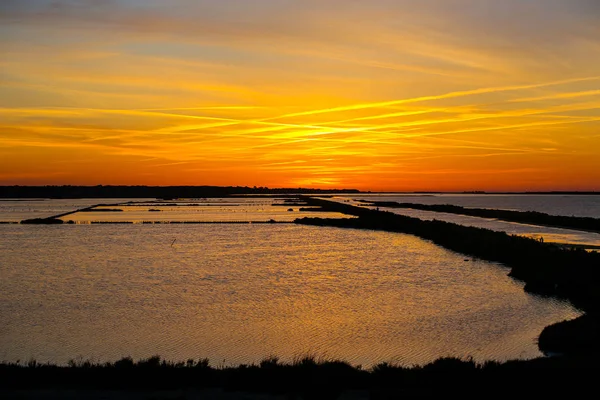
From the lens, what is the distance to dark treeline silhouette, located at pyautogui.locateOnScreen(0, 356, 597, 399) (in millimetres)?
9875

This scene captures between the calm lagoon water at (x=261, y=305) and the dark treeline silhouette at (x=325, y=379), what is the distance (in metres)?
2.65

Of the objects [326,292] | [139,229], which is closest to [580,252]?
[326,292]

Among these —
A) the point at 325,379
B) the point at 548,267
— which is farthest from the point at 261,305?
the point at 548,267

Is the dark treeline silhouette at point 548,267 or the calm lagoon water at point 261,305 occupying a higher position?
the dark treeline silhouette at point 548,267

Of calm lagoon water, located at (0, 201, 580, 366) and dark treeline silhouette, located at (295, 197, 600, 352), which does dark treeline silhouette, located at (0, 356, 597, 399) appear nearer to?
calm lagoon water, located at (0, 201, 580, 366)

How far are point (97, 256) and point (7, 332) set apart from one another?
59.4 feet

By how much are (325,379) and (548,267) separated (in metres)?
18.2

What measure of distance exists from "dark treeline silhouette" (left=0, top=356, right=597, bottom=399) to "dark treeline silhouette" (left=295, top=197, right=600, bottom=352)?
318cm

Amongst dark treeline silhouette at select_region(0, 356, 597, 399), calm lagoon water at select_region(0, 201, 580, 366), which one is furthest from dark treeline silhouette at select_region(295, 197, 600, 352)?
dark treeline silhouette at select_region(0, 356, 597, 399)

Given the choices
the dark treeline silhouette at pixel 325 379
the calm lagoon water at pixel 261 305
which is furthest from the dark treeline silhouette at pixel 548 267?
the dark treeline silhouette at pixel 325 379

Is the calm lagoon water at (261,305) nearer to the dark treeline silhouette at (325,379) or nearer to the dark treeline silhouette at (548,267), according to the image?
the dark treeline silhouette at (548,267)

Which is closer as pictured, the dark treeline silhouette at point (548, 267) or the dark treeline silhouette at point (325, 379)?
the dark treeline silhouette at point (325, 379)

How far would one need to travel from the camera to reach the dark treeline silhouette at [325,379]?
988cm

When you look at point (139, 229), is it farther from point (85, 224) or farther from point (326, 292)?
point (326, 292)
